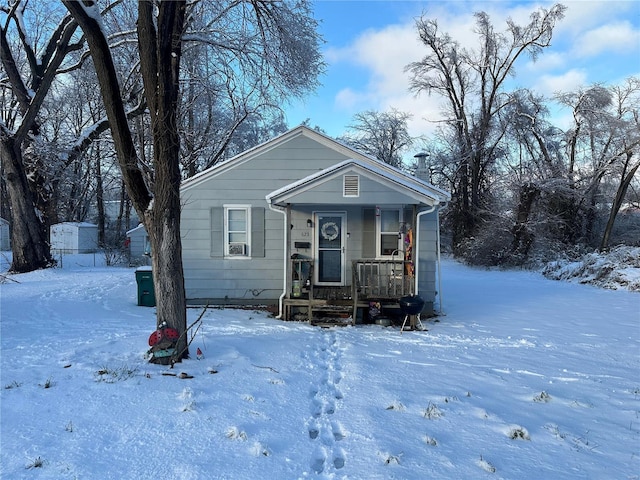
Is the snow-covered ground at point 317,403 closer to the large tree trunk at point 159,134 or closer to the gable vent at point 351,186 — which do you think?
the large tree trunk at point 159,134

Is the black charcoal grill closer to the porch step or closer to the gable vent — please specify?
the porch step

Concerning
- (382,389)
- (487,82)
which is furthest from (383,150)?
(382,389)

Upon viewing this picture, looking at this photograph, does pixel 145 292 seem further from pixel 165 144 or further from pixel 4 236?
pixel 4 236

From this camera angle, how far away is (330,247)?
9.43 metres

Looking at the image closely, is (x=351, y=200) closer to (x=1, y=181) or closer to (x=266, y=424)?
(x=266, y=424)

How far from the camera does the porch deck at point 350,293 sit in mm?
8172

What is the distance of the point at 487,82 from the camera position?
2466 centimetres

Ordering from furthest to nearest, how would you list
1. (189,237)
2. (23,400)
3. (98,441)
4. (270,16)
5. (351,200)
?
(189,237) → (351,200) → (270,16) → (23,400) → (98,441)

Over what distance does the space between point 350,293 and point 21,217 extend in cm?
1187

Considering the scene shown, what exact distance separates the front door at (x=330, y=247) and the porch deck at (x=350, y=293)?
0.39 meters

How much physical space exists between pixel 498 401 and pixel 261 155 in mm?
7234

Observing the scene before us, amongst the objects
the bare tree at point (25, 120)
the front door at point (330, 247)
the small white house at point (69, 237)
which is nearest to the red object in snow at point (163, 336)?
the front door at point (330, 247)

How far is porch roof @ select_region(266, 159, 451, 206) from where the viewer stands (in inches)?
313

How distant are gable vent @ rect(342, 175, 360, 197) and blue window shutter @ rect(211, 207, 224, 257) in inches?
126
